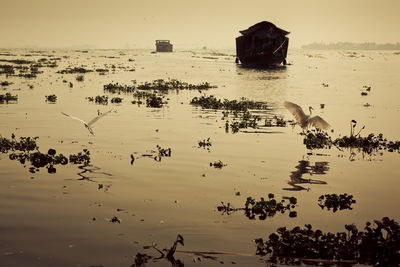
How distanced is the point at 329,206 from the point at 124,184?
534 cm

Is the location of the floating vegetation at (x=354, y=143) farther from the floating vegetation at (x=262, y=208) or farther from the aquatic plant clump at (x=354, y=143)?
the floating vegetation at (x=262, y=208)

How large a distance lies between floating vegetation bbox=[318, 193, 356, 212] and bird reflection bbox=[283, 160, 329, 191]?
3.96 feet

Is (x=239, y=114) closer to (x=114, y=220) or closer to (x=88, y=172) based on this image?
→ (x=88, y=172)

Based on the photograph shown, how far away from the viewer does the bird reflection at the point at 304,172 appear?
12203 mm

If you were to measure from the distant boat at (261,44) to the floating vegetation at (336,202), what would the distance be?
201 feet

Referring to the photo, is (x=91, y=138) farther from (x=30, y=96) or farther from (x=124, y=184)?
(x=30, y=96)

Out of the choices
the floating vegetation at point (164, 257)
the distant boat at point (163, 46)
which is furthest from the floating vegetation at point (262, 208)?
the distant boat at point (163, 46)

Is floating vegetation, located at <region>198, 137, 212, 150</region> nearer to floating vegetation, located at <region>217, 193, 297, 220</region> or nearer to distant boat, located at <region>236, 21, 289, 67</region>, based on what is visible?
floating vegetation, located at <region>217, 193, 297, 220</region>


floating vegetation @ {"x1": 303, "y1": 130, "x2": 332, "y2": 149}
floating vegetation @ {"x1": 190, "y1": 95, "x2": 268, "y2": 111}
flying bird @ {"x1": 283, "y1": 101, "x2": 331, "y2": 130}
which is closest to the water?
floating vegetation @ {"x1": 303, "y1": 130, "x2": 332, "y2": 149}

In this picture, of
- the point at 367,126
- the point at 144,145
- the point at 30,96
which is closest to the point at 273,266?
the point at 144,145

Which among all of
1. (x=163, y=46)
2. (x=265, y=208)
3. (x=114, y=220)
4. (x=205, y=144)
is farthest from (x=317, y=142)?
(x=163, y=46)

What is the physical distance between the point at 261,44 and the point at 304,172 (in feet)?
204

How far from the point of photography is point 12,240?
7918 millimetres

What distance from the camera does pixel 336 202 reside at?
10.5 meters
